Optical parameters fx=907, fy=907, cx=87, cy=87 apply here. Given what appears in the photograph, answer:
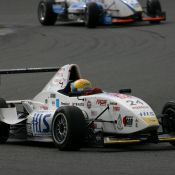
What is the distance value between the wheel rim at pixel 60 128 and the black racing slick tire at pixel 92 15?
1540cm

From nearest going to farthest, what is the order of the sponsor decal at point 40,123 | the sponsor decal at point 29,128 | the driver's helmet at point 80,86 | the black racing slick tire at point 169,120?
1. the black racing slick tire at point 169,120
2. the sponsor decal at point 40,123
3. the driver's helmet at point 80,86
4. the sponsor decal at point 29,128

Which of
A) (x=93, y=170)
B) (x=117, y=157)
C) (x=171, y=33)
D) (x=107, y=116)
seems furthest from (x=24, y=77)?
(x=93, y=170)

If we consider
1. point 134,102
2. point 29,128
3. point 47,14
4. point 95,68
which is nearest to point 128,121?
point 134,102

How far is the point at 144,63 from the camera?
2267 centimetres

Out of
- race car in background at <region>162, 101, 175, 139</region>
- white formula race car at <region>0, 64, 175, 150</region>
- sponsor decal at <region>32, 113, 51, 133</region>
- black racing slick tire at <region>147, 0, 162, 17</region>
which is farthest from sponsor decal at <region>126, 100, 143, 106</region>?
black racing slick tire at <region>147, 0, 162, 17</region>

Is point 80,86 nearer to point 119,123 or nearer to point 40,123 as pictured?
point 40,123

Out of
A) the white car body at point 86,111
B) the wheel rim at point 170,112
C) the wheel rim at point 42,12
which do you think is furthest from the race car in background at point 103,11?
the wheel rim at point 170,112

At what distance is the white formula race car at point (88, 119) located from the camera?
12461 mm

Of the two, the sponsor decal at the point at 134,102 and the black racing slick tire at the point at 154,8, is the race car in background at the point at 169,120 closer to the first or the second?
the sponsor decal at the point at 134,102

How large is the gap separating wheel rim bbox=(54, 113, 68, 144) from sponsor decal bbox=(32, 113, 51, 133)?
0.53 m

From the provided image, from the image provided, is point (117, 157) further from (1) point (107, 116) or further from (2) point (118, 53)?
(2) point (118, 53)

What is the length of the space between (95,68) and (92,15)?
20.2ft

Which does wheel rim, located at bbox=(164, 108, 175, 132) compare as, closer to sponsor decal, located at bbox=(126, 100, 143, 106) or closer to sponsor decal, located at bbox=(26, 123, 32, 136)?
sponsor decal, located at bbox=(126, 100, 143, 106)

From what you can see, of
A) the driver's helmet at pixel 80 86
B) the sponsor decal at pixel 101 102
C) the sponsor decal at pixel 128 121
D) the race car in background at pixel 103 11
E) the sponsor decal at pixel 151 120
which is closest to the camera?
the sponsor decal at pixel 151 120
